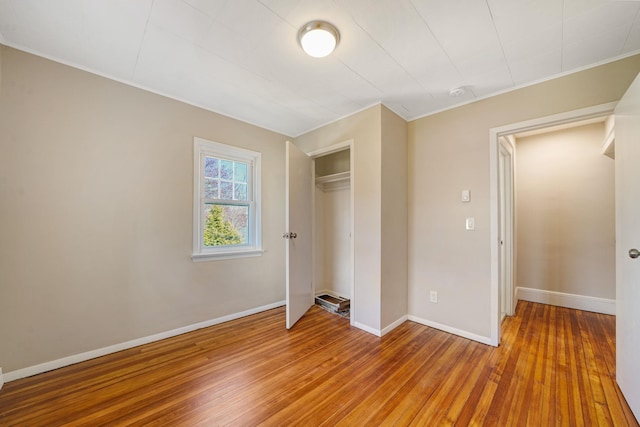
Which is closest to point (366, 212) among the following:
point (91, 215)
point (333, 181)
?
point (333, 181)

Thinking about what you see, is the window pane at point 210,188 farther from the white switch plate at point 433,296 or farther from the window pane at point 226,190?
the white switch plate at point 433,296

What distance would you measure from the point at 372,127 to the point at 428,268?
5.46 feet

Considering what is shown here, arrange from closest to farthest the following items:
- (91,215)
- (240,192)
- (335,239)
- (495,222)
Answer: (91,215) < (495,222) < (240,192) < (335,239)

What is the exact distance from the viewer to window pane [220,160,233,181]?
9.85 feet

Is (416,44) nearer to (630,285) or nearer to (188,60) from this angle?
(188,60)

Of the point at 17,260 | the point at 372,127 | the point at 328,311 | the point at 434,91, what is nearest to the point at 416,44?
the point at 434,91

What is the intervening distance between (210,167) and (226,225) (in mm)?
699

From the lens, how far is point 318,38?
1.63 m

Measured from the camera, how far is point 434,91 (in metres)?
2.41

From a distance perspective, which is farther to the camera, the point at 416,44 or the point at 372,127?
the point at 372,127

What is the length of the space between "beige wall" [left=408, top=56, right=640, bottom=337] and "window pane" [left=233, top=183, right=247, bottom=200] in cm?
204

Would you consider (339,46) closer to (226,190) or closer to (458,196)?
(458,196)

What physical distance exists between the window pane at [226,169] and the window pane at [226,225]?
1.17 ft

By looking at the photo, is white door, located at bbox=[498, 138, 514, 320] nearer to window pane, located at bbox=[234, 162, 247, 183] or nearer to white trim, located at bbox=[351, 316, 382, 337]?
white trim, located at bbox=[351, 316, 382, 337]
